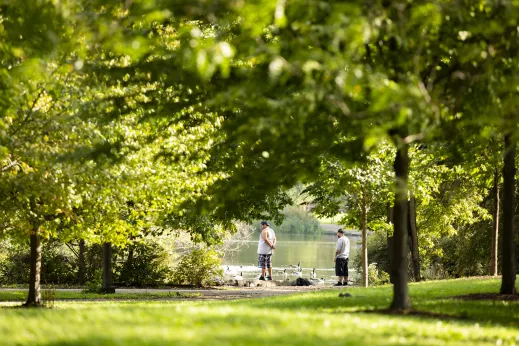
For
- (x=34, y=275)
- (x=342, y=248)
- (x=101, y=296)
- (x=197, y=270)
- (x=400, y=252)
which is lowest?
(x=101, y=296)

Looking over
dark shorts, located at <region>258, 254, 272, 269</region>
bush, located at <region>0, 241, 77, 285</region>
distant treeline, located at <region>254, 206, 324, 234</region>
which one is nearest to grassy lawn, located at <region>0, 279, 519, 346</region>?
dark shorts, located at <region>258, 254, 272, 269</region>

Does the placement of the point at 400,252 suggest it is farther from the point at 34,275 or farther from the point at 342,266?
the point at 342,266

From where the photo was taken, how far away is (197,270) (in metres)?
28.6

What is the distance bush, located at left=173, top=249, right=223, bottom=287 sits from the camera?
28391 millimetres

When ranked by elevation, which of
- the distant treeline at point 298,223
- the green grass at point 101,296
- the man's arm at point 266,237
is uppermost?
the distant treeline at point 298,223

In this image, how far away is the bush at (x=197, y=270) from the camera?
28391 mm

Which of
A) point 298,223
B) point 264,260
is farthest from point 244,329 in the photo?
point 298,223

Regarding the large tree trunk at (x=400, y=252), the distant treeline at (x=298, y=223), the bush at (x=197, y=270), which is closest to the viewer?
the large tree trunk at (x=400, y=252)

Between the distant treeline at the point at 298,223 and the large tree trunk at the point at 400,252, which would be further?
the distant treeline at the point at 298,223

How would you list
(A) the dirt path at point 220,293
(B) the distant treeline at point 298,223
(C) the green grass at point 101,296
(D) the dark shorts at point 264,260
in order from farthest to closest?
(B) the distant treeline at point 298,223
(D) the dark shorts at point 264,260
(A) the dirt path at point 220,293
(C) the green grass at point 101,296

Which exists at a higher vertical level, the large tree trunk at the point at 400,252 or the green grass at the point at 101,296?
the large tree trunk at the point at 400,252

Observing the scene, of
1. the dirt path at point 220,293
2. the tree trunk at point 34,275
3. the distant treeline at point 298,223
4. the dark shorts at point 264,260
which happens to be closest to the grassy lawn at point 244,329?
the tree trunk at point 34,275

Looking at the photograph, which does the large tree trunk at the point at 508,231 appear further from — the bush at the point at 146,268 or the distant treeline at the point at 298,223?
the distant treeline at the point at 298,223

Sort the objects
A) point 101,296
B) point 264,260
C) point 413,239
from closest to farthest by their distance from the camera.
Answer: point 101,296 < point 413,239 < point 264,260
